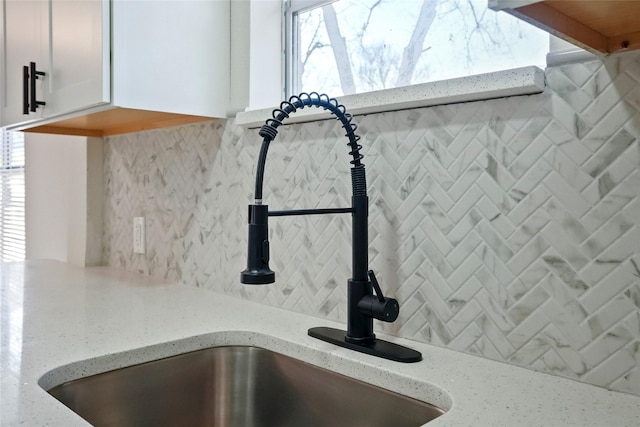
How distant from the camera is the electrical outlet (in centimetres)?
184

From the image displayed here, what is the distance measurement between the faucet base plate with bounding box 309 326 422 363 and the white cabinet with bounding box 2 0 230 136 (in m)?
0.69

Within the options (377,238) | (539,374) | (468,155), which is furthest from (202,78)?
(539,374)

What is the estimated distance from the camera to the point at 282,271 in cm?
133

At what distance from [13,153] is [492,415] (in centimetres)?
340

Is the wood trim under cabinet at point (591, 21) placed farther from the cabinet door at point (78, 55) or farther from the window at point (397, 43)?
the cabinet door at point (78, 55)

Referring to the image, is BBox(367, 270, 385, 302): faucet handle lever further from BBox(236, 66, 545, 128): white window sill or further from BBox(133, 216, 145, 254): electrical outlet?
BBox(133, 216, 145, 254): electrical outlet

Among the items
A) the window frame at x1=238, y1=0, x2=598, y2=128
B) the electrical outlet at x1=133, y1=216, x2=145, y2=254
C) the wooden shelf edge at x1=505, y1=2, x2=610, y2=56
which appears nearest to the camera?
the wooden shelf edge at x1=505, y1=2, x2=610, y2=56

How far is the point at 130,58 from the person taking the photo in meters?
1.29

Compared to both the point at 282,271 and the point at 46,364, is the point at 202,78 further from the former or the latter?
the point at 46,364

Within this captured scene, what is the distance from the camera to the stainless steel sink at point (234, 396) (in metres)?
0.92

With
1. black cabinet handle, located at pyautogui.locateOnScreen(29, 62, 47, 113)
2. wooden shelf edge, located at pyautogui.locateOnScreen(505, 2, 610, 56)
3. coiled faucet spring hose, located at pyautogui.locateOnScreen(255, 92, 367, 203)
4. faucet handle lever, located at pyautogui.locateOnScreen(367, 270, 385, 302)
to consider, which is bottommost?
faucet handle lever, located at pyautogui.locateOnScreen(367, 270, 385, 302)

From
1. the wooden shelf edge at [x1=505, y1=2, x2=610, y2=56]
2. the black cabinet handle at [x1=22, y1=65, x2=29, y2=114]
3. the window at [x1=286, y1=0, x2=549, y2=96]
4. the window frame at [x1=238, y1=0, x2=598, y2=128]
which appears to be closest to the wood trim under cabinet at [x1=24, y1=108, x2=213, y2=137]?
the black cabinet handle at [x1=22, y1=65, x2=29, y2=114]

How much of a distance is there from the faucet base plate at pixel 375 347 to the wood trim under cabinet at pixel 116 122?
0.72m

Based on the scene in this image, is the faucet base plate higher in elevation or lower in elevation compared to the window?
lower
